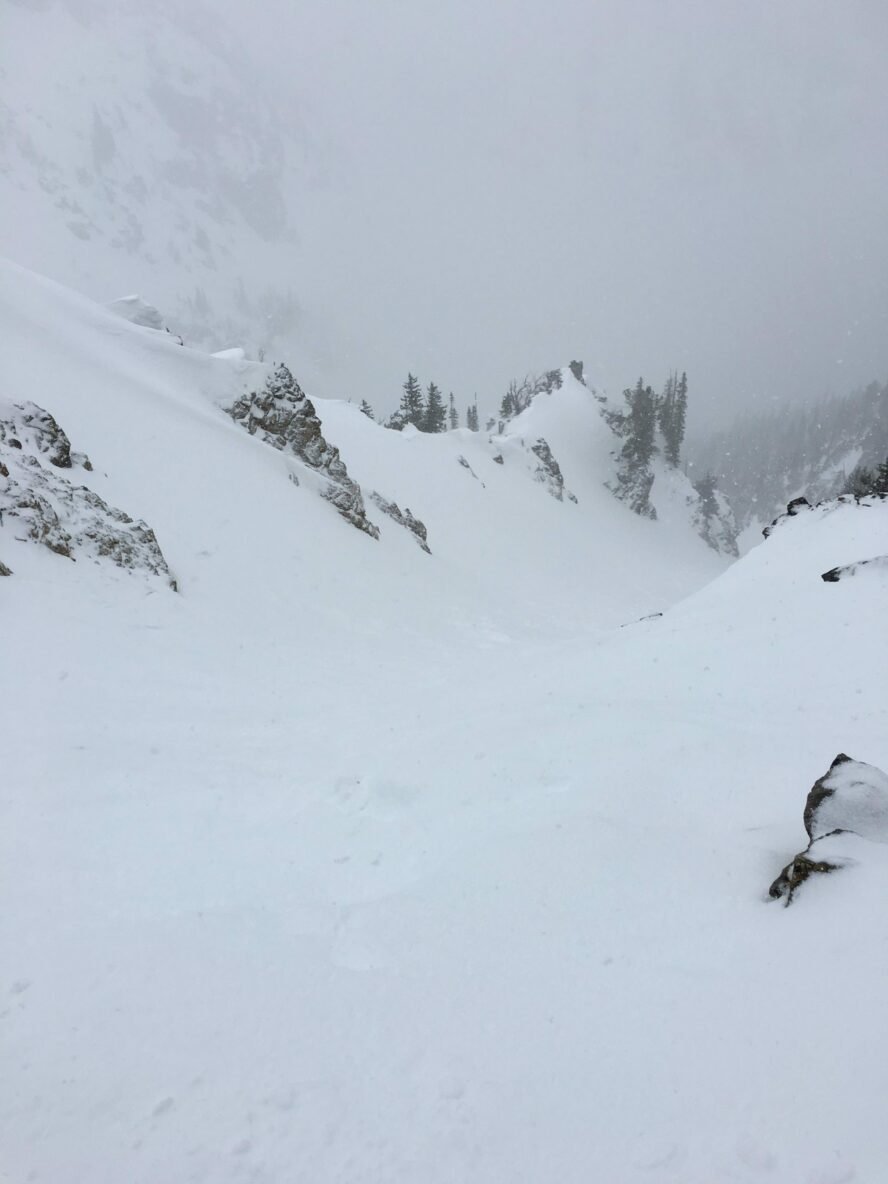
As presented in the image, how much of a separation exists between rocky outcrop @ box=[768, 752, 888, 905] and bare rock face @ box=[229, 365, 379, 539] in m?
23.4

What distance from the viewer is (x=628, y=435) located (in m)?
88.3

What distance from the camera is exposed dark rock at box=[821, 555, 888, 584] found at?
13.7 meters

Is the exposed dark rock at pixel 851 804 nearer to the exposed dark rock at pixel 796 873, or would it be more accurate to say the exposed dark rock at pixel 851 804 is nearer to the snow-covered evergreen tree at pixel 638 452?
the exposed dark rock at pixel 796 873

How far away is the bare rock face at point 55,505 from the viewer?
1247 centimetres

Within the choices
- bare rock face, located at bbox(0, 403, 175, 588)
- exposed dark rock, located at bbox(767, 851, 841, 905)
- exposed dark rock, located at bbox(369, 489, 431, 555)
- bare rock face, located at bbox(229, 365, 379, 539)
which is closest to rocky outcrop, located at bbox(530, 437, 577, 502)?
exposed dark rock, located at bbox(369, 489, 431, 555)

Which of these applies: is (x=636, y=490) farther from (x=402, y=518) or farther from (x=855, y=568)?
(x=855, y=568)

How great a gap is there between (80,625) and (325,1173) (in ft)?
34.1

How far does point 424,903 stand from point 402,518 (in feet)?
91.3

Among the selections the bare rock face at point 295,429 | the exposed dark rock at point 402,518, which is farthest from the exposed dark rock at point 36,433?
the exposed dark rock at point 402,518

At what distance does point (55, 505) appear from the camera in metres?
13.5

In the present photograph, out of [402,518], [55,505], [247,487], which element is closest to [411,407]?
[402,518]

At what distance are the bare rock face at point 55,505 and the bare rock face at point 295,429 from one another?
12.0m

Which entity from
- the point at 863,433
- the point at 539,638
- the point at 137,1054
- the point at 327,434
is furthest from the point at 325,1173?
the point at 863,433

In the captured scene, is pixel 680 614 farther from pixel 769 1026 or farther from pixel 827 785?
pixel 769 1026
